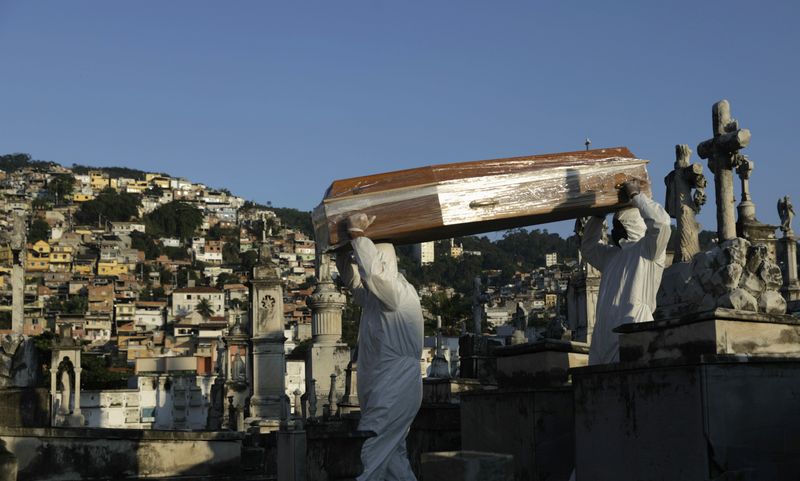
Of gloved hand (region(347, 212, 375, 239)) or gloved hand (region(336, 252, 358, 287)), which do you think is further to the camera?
gloved hand (region(336, 252, 358, 287))

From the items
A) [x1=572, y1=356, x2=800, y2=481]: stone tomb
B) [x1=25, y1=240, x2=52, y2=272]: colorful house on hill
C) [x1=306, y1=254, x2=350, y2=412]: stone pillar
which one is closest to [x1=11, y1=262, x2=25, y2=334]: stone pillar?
[x1=572, y1=356, x2=800, y2=481]: stone tomb

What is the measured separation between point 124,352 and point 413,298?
407 ft

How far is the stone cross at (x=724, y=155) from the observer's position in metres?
8.41

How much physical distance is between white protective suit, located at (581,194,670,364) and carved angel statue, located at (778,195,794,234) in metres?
15.1

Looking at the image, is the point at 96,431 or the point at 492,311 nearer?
the point at 96,431

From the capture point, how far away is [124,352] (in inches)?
4961

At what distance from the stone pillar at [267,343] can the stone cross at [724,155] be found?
60.0 ft

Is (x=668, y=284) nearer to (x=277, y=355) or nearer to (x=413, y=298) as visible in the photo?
(x=413, y=298)

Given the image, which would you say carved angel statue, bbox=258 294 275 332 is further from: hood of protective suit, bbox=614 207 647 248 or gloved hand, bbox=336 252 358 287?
hood of protective suit, bbox=614 207 647 248

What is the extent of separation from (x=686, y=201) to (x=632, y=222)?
190 centimetres

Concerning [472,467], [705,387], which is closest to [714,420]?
[705,387]

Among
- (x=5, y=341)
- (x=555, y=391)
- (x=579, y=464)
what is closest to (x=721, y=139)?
(x=555, y=391)

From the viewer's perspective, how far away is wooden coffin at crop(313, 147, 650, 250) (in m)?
7.56

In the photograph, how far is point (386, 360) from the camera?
24.6 ft
